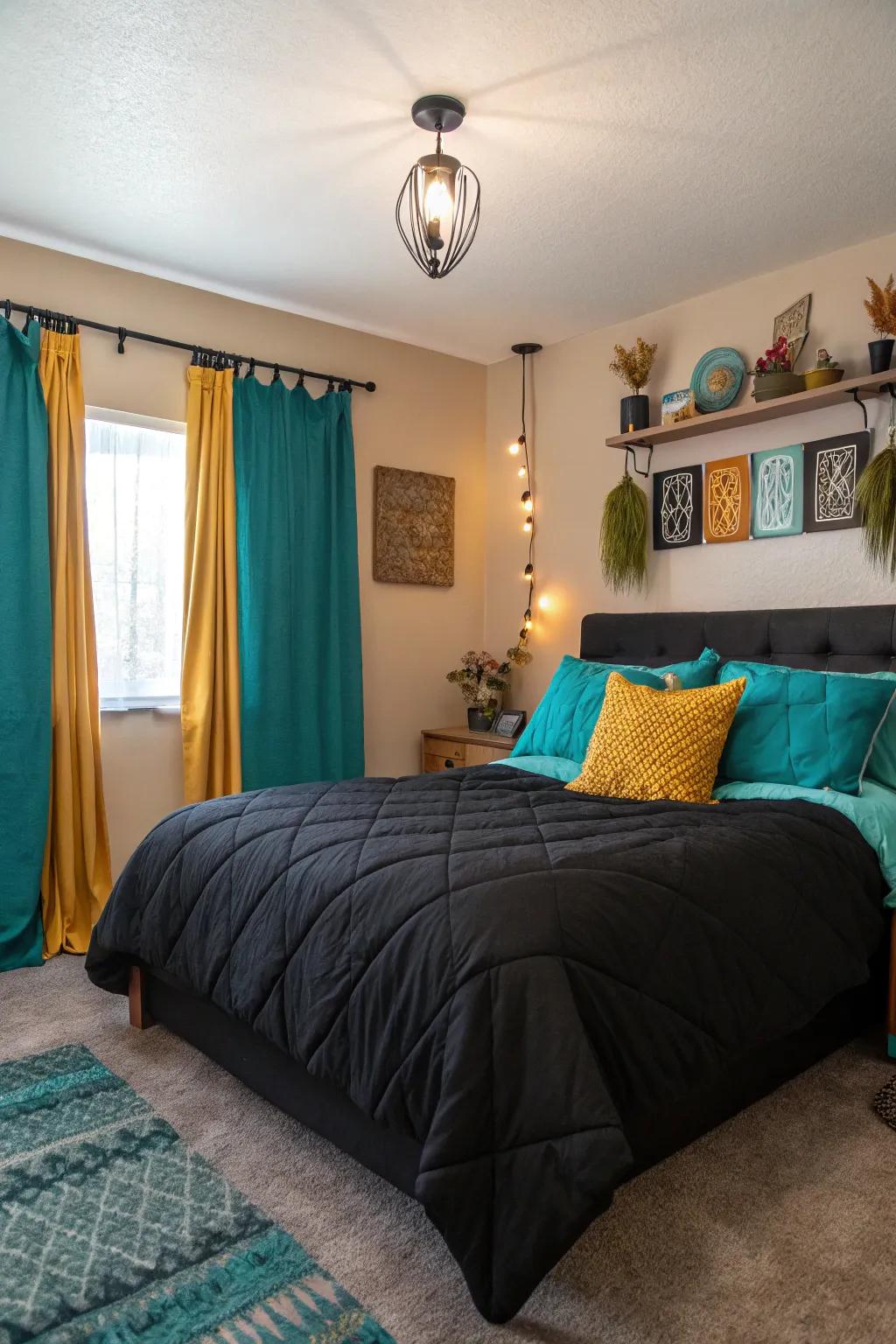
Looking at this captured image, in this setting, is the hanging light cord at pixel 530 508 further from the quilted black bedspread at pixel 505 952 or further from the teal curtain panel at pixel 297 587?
the quilted black bedspread at pixel 505 952

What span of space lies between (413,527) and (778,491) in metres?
1.73

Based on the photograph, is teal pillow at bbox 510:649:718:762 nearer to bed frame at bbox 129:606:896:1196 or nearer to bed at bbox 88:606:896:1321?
Result: bed frame at bbox 129:606:896:1196

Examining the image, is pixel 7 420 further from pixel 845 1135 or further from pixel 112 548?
pixel 845 1135

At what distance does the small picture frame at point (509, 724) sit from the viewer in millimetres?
4219

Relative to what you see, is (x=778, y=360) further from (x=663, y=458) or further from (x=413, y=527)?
(x=413, y=527)

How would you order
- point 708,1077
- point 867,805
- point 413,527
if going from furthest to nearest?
point 413,527, point 867,805, point 708,1077

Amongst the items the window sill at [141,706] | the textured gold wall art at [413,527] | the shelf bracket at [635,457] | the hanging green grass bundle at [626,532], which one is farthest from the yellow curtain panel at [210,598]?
the shelf bracket at [635,457]

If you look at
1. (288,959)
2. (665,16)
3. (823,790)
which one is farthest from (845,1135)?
(665,16)

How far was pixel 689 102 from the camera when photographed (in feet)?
8.07

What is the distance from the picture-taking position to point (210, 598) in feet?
12.2

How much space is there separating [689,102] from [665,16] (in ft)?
1.18

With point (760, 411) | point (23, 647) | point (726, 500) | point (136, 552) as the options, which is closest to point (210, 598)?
point (136, 552)

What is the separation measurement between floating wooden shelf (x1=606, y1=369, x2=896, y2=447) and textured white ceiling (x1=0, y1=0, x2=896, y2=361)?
1.82 ft

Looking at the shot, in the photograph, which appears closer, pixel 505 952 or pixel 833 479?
pixel 505 952
